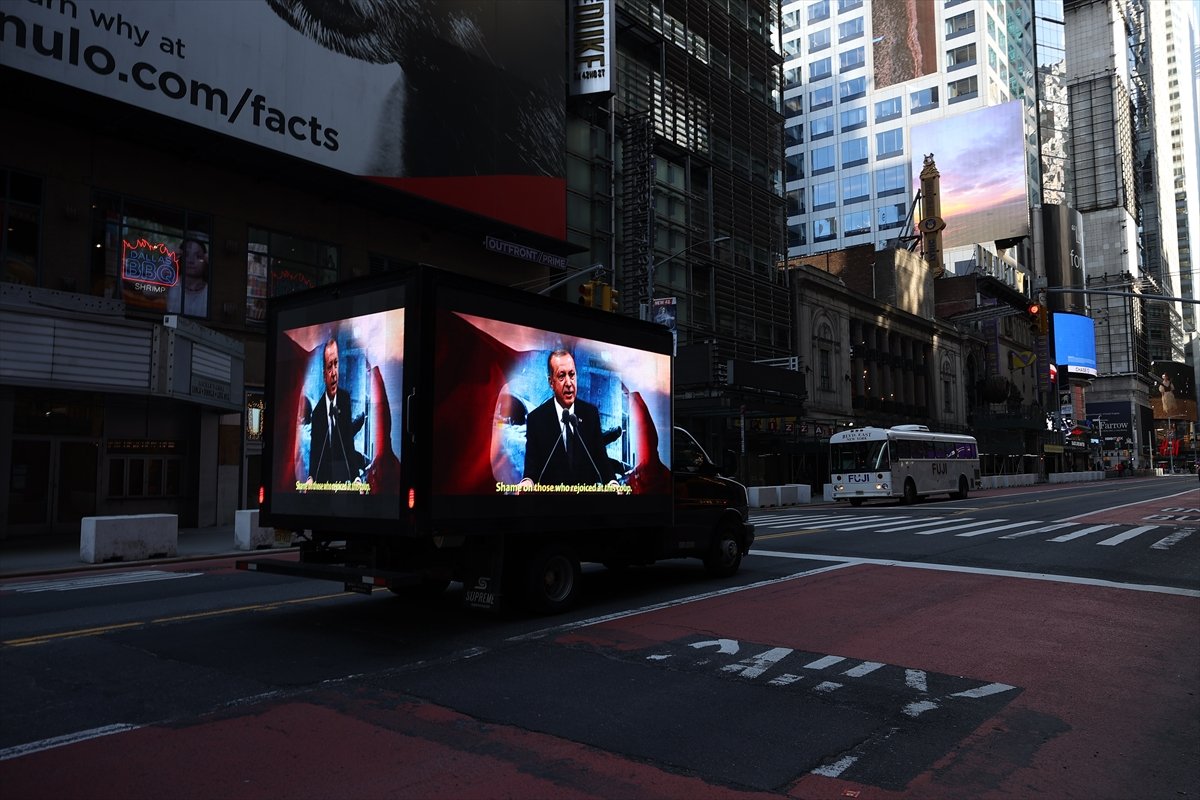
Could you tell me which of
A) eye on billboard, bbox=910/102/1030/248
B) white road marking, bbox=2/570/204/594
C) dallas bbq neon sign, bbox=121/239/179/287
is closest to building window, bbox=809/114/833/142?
eye on billboard, bbox=910/102/1030/248

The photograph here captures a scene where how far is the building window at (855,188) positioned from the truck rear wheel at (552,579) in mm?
100776

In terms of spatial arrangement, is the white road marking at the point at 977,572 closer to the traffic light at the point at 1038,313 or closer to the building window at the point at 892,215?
the traffic light at the point at 1038,313

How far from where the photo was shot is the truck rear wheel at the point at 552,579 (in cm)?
898

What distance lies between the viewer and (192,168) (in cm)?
2441

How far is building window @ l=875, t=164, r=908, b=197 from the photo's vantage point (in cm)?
9731

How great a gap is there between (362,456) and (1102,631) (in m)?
8.44

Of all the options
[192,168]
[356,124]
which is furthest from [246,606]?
[356,124]

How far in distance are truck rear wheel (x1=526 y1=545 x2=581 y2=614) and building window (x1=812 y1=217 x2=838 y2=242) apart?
3965 inches

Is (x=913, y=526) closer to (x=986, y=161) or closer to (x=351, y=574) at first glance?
(x=351, y=574)

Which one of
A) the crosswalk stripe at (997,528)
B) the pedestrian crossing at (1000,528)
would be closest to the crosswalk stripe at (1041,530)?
the pedestrian crossing at (1000,528)

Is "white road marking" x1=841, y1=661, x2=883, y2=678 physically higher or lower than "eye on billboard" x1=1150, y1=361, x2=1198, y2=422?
lower

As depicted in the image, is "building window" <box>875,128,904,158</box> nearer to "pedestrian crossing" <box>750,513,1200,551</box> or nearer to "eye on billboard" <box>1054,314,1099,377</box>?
"eye on billboard" <box>1054,314,1099,377</box>

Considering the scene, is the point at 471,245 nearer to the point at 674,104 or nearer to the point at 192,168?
the point at 192,168

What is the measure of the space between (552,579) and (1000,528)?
639 inches
